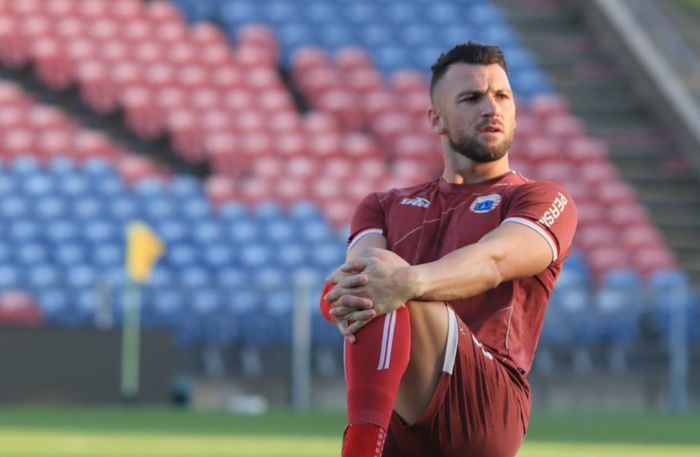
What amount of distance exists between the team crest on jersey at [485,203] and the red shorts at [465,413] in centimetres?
46

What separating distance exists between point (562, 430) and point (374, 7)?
1036cm

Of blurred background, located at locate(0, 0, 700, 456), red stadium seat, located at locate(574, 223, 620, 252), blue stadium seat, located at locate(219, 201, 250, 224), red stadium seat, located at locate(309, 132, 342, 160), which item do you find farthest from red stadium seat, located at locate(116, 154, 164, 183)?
red stadium seat, located at locate(574, 223, 620, 252)

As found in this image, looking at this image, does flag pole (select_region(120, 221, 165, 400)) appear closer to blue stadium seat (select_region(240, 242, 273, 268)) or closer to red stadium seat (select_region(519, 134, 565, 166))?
blue stadium seat (select_region(240, 242, 273, 268))

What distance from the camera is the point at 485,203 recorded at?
14.5 feet

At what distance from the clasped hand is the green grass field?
414 centimetres

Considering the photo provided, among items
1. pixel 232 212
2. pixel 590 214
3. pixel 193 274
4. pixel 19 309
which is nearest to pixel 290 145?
pixel 232 212

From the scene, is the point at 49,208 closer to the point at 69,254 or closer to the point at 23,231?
the point at 23,231

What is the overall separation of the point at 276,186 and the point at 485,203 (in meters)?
12.8

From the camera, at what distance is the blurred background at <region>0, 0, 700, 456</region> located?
13992mm

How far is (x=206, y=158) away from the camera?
17.9 metres

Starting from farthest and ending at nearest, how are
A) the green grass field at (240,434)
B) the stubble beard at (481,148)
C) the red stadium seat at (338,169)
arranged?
the red stadium seat at (338,169)
the green grass field at (240,434)
the stubble beard at (481,148)

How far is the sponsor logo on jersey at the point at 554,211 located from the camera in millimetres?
4301

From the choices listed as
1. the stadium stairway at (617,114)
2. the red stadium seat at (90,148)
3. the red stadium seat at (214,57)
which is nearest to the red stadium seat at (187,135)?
the red stadium seat at (90,148)

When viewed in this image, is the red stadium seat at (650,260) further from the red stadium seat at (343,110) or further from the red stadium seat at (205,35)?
the red stadium seat at (205,35)
